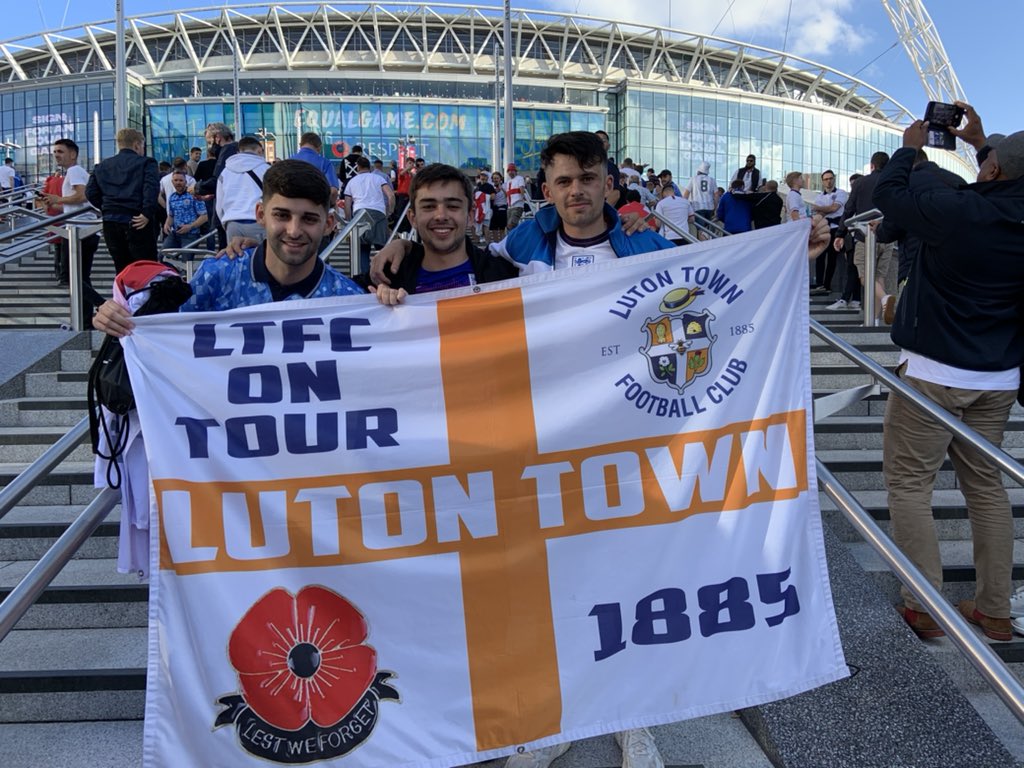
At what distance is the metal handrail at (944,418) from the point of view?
2.48 metres

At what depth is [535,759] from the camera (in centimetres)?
264

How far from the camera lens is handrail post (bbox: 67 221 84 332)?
686cm

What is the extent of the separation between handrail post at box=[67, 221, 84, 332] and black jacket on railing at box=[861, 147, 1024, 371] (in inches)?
254

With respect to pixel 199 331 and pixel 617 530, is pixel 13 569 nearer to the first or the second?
pixel 199 331

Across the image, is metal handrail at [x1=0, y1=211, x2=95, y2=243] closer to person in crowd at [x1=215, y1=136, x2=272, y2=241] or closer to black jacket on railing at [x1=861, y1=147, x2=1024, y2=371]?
person in crowd at [x1=215, y1=136, x2=272, y2=241]

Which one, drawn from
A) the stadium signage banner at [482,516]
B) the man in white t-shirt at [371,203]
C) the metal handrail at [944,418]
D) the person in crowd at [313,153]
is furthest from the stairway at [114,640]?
the man in white t-shirt at [371,203]

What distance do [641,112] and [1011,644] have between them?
2081 inches

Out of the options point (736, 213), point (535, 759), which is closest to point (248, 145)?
point (535, 759)

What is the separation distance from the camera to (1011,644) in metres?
3.24

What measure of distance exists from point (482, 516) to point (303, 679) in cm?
71

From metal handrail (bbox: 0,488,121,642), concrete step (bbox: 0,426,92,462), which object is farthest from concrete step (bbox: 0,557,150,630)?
concrete step (bbox: 0,426,92,462)

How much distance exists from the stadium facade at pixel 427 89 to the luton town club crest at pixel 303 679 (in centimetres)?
4405

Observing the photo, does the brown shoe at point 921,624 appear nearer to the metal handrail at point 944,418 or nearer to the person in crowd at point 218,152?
the metal handrail at point 944,418

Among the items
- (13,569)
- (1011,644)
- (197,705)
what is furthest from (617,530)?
(13,569)
